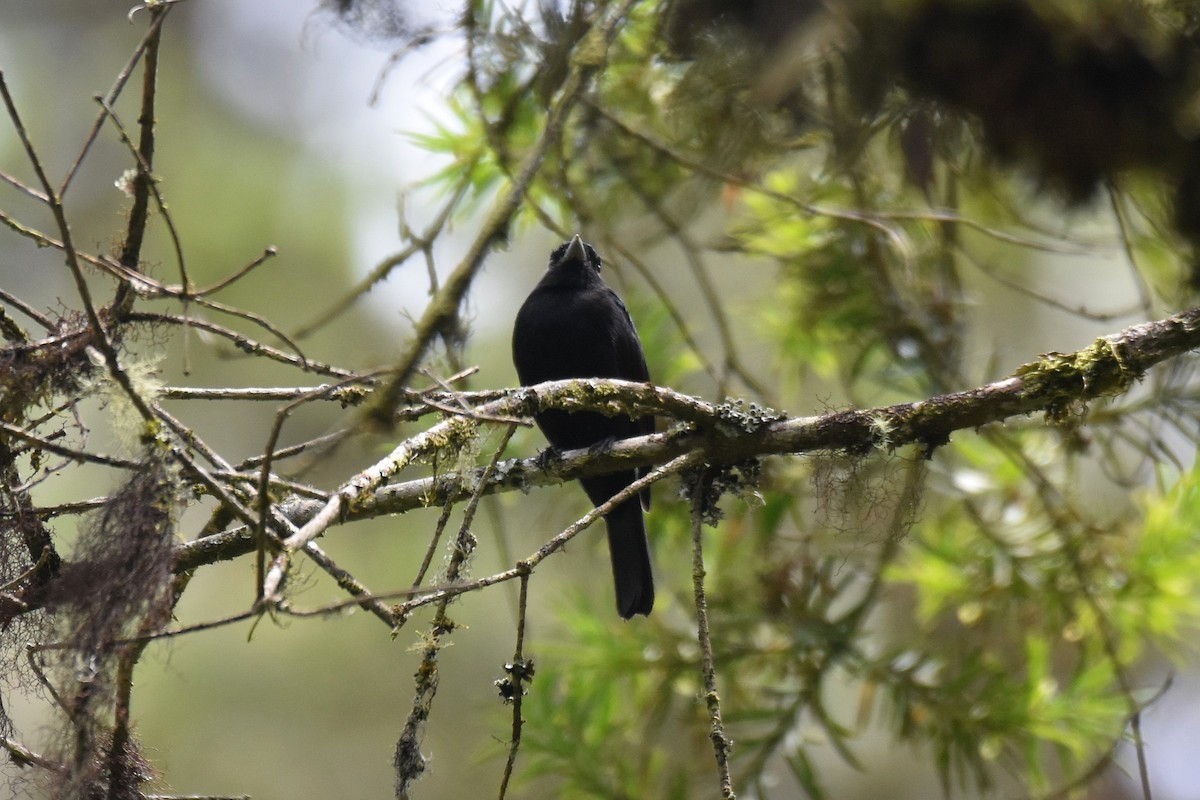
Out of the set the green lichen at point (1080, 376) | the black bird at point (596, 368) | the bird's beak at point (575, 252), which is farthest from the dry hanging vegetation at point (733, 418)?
the black bird at point (596, 368)

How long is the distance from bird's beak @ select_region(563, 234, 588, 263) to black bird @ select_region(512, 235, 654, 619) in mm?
84

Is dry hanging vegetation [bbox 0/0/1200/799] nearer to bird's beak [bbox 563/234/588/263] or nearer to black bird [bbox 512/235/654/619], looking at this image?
bird's beak [bbox 563/234/588/263]

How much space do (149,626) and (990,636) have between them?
4.23 metres

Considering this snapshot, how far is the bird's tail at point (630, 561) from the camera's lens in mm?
4203

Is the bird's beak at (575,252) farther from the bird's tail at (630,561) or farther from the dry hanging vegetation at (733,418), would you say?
the bird's tail at (630,561)

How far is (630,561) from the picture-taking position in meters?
4.25

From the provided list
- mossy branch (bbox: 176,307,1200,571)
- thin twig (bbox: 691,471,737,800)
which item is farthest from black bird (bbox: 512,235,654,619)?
thin twig (bbox: 691,471,737,800)

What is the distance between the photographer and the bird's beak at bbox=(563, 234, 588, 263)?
15.2 ft

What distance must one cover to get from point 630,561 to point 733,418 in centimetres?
187

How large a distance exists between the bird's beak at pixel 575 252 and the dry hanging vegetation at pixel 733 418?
0.11 meters

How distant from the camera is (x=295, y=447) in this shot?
7.37ft

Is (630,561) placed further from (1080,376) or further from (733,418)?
(1080,376)

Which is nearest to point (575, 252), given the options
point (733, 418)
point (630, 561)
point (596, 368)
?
point (596, 368)

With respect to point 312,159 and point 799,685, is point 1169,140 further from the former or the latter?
point 312,159
